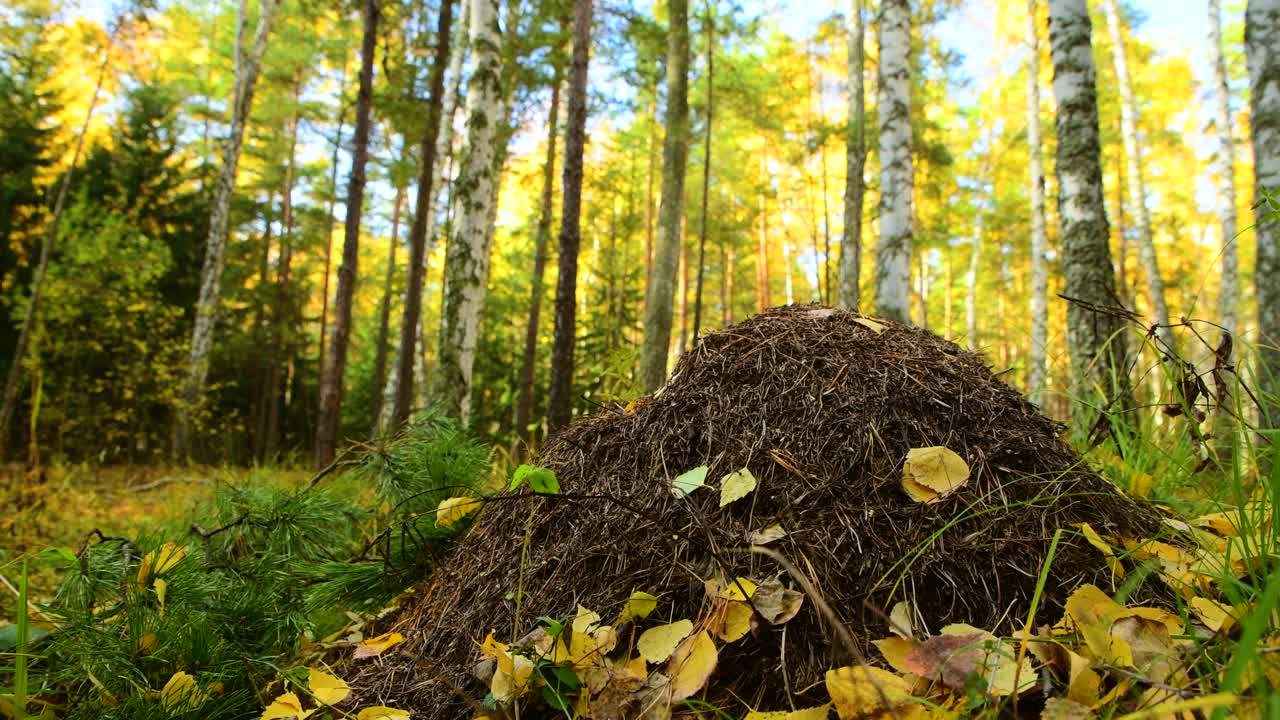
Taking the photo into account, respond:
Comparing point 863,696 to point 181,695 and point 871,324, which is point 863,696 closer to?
point 871,324

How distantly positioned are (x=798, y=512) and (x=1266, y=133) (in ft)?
18.6

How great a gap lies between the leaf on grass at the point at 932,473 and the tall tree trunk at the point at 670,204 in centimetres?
742

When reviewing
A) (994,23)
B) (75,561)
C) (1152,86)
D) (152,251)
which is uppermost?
(994,23)

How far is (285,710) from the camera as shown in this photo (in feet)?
4.95

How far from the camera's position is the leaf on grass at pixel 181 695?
60.7 inches

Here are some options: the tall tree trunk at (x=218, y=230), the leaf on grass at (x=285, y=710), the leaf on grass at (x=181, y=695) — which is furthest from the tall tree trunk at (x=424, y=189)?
the leaf on grass at (x=285, y=710)

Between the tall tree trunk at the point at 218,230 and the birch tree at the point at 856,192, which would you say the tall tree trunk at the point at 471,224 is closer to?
the birch tree at the point at 856,192

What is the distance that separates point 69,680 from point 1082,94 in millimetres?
6727

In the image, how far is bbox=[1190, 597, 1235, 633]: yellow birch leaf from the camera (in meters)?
1.21

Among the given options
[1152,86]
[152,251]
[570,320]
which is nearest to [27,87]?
[152,251]

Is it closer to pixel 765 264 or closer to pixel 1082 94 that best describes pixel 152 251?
pixel 1082 94

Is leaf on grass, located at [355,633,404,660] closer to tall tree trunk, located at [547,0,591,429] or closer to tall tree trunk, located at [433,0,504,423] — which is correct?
tall tree trunk, located at [547,0,591,429]

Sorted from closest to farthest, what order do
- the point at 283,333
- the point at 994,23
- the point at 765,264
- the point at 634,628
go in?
1. the point at 634,628
2. the point at 283,333
3. the point at 994,23
4. the point at 765,264

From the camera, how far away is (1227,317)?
31.7ft
